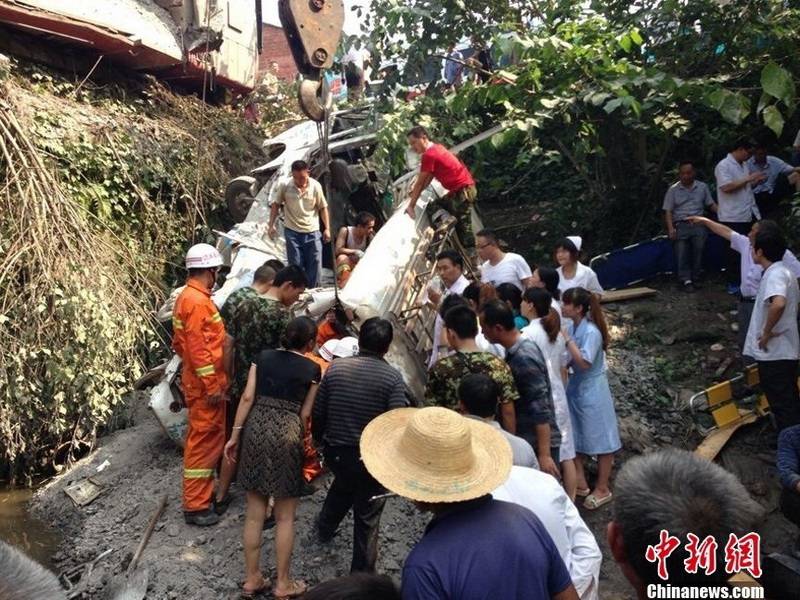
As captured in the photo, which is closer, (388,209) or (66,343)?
(66,343)

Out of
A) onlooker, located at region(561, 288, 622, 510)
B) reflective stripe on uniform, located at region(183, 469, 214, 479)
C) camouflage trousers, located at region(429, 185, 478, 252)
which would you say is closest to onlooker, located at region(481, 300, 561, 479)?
onlooker, located at region(561, 288, 622, 510)

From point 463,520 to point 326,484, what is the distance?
2.79m

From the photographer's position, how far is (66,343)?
15.8ft

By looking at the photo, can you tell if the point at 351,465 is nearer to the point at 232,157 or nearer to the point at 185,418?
the point at 185,418

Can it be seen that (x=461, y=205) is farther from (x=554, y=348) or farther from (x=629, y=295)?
(x=554, y=348)

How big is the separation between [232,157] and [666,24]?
5.19m

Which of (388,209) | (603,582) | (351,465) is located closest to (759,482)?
(603,582)

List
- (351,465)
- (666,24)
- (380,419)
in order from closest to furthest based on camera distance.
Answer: (380,419) < (351,465) < (666,24)

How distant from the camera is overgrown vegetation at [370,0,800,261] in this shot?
556 centimetres

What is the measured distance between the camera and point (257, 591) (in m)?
3.39

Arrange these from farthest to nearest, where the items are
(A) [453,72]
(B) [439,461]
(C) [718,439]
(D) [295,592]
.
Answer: (A) [453,72]
(C) [718,439]
(D) [295,592]
(B) [439,461]

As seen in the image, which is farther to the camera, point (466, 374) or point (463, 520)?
point (466, 374)

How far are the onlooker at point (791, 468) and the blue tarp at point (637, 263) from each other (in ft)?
14.1

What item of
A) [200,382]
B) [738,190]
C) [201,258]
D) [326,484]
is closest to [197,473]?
[200,382]
